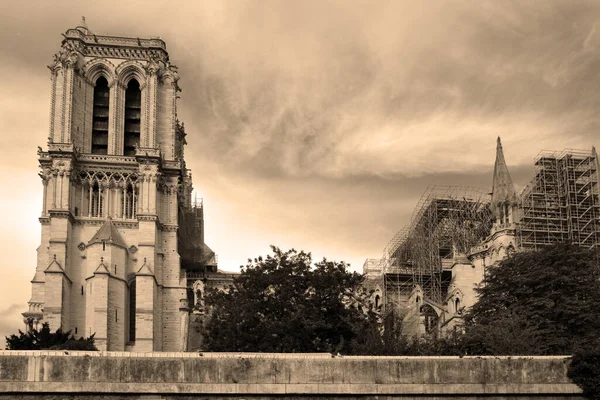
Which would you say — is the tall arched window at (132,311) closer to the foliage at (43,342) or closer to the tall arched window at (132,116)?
the tall arched window at (132,116)

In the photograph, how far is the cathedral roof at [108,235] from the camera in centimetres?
6831

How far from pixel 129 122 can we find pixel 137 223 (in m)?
10.1

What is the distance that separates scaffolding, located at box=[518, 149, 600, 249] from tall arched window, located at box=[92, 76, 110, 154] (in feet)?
108

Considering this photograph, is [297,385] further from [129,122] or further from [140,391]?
[129,122]

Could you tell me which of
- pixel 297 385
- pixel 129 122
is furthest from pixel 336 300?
pixel 129 122

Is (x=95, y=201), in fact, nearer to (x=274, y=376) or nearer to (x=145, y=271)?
(x=145, y=271)

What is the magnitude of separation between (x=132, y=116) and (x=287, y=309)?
35.6 meters

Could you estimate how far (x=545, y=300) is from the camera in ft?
154

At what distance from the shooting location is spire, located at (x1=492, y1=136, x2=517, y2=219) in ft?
230

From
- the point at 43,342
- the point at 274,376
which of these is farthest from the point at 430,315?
the point at 274,376

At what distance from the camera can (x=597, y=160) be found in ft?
228

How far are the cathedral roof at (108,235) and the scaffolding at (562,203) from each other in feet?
95.2

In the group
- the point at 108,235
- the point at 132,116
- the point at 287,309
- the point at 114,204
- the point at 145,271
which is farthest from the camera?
the point at 132,116

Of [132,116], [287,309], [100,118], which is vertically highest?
[132,116]
